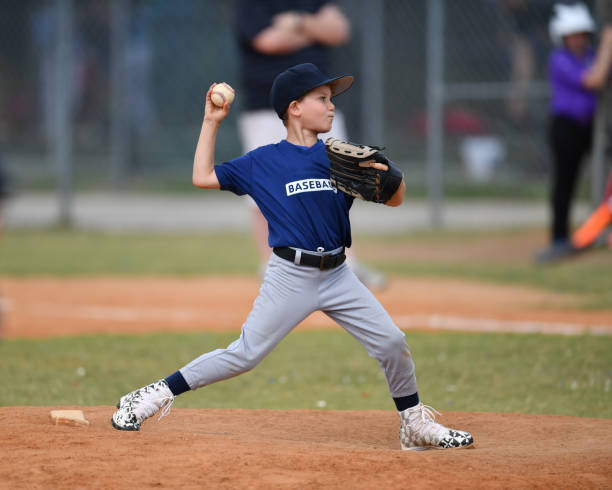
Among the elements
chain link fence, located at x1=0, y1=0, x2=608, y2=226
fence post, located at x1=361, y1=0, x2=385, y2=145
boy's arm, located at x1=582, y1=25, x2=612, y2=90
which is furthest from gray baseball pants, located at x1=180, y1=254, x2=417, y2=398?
fence post, located at x1=361, y1=0, x2=385, y2=145

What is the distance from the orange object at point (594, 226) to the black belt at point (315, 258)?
21.1 ft

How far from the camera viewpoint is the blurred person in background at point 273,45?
754 cm

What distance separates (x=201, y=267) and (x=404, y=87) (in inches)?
235

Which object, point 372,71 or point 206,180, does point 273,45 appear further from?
point 372,71

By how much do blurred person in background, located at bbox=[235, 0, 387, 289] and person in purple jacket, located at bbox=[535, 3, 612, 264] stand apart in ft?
9.37

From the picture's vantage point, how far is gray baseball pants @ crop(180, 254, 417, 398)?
394cm

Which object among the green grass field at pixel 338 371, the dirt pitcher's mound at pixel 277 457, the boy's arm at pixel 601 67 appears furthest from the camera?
the boy's arm at pixel 601 67

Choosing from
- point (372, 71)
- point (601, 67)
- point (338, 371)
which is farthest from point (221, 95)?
point (372, 71)

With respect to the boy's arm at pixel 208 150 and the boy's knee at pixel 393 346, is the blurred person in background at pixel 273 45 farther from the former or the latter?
the boy's knee at pixel 393 346

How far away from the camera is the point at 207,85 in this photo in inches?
664

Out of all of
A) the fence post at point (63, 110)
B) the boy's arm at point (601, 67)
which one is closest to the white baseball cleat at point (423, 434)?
the boy's arm at point (601, 67)

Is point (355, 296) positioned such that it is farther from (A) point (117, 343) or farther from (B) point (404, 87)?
(B) point (404, 87)

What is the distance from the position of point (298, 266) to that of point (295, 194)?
0.29m

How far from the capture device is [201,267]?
10.8 m
